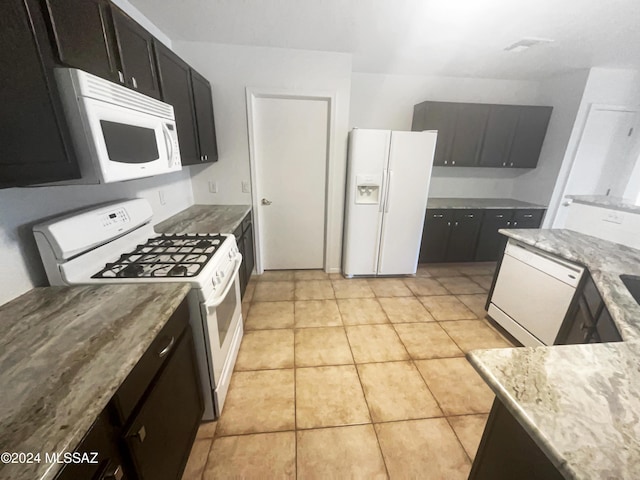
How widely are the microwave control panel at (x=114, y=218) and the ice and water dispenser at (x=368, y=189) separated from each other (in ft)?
6.79

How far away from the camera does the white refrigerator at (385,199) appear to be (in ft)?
8.75

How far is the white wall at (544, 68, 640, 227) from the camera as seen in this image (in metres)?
2.93

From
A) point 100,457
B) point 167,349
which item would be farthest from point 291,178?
point 100,457

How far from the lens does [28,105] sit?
0.84m

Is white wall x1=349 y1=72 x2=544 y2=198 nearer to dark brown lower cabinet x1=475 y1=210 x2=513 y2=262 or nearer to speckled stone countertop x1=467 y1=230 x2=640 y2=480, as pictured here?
dark brown lower cabinet x1=475 y1=210 x2=513 y2=262

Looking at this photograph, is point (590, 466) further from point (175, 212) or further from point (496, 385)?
point (175, 212)

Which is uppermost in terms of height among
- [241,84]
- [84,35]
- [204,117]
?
[241,84]

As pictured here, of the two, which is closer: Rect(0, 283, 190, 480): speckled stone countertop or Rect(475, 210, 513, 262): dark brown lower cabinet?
Rect(0, 283, 190, 480): speckled stone countertop

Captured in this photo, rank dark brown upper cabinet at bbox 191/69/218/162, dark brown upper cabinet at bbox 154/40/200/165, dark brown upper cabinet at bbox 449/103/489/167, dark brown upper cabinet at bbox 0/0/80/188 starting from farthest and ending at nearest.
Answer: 1. dark brown upper cabinet at bbox 449/103/489/167
2. dark brown upper cabinet at bbox 191/69/218/162
3. dark brown upper cabinet at bbox 154/40/200/165
4. dark brown upper cabinet at bbox 0/0/80/188

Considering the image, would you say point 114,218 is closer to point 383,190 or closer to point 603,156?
point 383,190

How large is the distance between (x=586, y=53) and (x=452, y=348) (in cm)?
316

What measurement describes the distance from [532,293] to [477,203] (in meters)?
1.81

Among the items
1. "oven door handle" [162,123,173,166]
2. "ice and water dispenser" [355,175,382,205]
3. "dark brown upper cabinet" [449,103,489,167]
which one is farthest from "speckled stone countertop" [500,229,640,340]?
"oven door handle" [162,123,173,166]

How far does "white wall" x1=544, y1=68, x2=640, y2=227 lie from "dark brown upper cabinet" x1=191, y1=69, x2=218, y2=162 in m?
4.16
